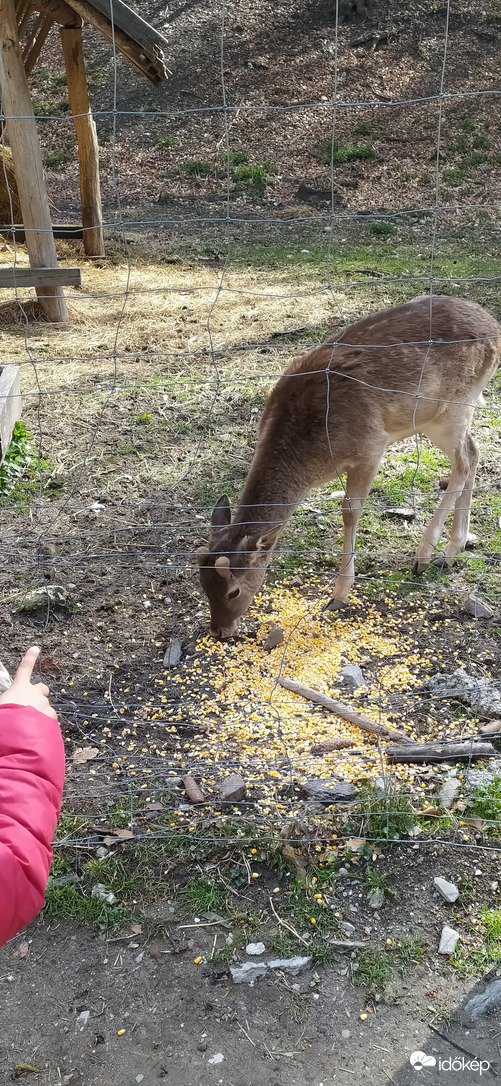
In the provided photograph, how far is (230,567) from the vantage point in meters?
5.41

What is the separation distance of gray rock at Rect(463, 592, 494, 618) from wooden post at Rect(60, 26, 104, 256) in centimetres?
833

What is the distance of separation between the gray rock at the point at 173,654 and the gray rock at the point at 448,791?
1787 millimetres

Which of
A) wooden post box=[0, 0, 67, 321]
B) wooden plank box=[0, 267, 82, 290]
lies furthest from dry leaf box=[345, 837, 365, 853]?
wooden plank box=[0, 267, 82, 290]

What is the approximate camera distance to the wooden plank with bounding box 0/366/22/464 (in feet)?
24.0

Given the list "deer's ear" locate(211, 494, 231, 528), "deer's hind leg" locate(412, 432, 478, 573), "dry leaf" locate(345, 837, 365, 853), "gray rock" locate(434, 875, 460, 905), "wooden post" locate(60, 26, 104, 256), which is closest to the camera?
"gray rock" locate(434, 875, 460, 905)

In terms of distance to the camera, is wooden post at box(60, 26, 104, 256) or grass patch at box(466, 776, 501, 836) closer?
grass patch at box(466, 776, 501, 836)

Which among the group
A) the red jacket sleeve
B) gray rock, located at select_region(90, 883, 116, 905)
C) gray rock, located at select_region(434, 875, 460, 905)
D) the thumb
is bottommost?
gray rock, located at select_region(90, 883, 116, 905)

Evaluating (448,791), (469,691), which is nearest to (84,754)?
(448,791)

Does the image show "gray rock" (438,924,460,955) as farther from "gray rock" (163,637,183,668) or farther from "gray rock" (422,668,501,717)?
"gray rock" (163,637,183,668)

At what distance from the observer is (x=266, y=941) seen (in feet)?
12.1

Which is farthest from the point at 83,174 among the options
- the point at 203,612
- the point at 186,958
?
the point at 186,958

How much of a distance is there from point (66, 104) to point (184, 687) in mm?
19298

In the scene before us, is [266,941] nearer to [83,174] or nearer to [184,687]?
[184,687]

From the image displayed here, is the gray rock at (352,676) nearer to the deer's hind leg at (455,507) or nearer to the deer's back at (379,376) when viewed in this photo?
the deer's hind leg at (455,507)
